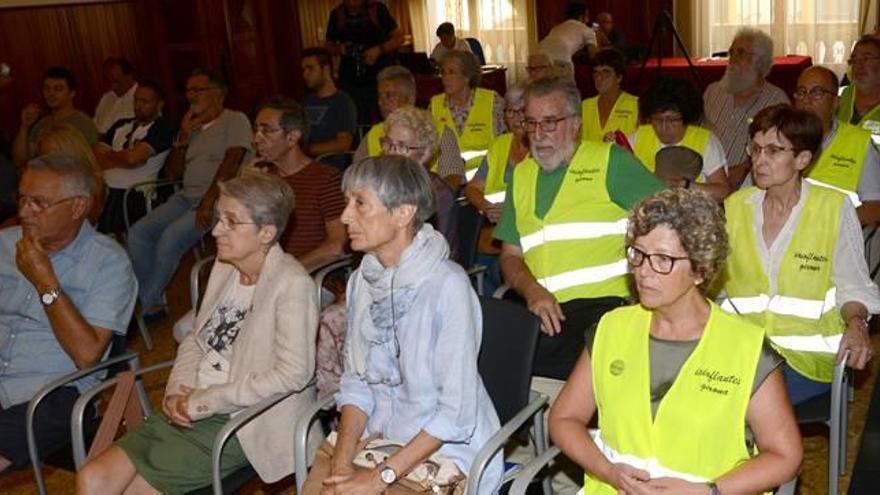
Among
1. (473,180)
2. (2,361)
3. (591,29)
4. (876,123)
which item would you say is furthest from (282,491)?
(591,29)

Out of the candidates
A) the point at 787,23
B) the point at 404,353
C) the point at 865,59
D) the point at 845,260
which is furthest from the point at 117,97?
the point at 787,23

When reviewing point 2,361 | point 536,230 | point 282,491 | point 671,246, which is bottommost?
point 282,491

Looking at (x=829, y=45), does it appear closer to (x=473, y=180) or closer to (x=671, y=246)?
(x=473, y=180)

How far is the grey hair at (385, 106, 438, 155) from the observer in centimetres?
361

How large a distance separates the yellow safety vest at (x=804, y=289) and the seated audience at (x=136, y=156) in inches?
146

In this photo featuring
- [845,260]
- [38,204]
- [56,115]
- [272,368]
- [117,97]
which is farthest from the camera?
[117,97]

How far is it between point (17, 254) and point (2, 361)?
1.18 ft

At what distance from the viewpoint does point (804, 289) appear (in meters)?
2.76

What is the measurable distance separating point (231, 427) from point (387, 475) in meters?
0.44

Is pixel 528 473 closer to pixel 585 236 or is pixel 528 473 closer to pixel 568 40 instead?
pixel 585 236

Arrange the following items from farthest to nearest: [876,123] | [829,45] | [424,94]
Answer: [829,45] → [424,94] → [876,123]

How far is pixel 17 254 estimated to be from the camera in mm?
2949

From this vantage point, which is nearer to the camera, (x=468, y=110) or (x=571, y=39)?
(x=468, y=110)

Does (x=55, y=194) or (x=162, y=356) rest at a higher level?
(x=55, y=194)
